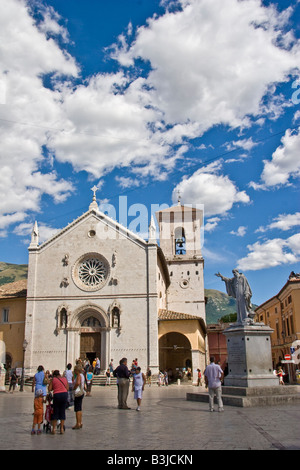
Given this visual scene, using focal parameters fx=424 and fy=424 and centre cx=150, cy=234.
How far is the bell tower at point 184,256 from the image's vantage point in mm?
45559

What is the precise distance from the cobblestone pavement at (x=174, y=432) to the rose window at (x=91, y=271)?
72.7ft

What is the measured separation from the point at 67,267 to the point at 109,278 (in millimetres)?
3822

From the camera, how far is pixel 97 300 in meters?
34.5

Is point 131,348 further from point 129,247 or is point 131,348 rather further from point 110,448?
point 110,448

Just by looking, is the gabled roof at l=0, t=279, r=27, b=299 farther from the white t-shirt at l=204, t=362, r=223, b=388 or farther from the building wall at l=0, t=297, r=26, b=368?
the white t-shirt at l=204, t=362, r=223, b=388

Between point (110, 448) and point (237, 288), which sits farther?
point (237, 288)

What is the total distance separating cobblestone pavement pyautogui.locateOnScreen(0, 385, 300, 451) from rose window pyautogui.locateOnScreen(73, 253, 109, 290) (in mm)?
22164

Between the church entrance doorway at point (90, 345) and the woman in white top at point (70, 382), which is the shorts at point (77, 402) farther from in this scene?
the church entrance doorway at point (90, 345)

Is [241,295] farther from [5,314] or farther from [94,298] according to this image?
[5,314]

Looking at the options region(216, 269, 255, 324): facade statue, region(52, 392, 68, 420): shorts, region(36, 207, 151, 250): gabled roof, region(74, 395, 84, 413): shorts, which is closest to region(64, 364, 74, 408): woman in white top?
region(74, 395, 84, 413): shorts

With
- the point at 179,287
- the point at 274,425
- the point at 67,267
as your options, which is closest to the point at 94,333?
the point at 67,267

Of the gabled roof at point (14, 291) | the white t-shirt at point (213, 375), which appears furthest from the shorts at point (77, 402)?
the gabled roof at point (14, 291)

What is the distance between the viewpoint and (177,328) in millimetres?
33969

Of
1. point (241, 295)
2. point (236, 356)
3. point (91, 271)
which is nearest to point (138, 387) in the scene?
point (236, 356)
